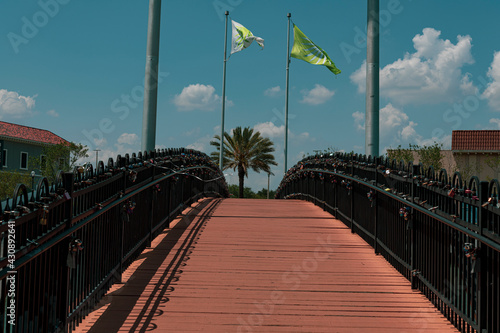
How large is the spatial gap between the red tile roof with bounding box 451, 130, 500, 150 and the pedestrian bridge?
1757 inches

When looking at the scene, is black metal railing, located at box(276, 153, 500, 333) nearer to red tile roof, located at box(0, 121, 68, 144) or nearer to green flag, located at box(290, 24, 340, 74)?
green flag, located at box(290, 24, 340, 74)

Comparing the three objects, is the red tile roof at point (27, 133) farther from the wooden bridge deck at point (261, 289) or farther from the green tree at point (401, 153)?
the wooden bridge deck at point (261, 289)

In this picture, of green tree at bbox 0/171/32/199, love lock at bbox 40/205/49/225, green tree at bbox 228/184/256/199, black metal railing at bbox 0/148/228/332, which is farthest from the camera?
green tree at bbox 228/184/256/199

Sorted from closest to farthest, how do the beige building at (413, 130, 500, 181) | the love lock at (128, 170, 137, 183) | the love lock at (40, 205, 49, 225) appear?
1. the love lock at (40, 205, 49, 225)
2. the love lock at (128, 170, 137, 183)
3. the beige building at (413, 130, 500, 181)

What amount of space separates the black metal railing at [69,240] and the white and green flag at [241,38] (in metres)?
27.2

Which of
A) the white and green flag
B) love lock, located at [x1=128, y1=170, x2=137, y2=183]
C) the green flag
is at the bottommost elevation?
love lock, located at [x1=128, y1=170, x2=137, y2=183]

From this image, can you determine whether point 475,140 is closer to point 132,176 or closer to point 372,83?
point 372,83

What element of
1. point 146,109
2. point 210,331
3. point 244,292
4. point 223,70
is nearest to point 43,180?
point 210,331

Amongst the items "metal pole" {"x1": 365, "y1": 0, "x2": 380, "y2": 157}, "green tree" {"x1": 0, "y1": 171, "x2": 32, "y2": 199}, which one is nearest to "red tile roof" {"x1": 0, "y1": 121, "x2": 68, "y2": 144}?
"green tree" {"x1": 0, "y1": 171, "x2": 32, "y2": 199}

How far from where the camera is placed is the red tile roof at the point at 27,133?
177 feet

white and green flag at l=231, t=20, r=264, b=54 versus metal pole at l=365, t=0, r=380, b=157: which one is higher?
white and green flag at l=231, t=20, r=264, b=54

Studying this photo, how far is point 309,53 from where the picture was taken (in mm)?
26469

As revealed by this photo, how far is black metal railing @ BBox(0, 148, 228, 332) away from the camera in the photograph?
3.47 m

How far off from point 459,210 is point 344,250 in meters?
3.62
